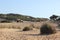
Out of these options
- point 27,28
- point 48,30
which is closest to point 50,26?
point 48,30

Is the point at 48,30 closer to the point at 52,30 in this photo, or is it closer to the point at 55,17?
the point at 52,30

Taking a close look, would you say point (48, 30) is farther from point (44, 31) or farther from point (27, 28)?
point (27, 28)

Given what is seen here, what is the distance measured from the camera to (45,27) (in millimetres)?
23906

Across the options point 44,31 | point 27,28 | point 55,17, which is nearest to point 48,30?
point 44,31

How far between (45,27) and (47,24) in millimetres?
539

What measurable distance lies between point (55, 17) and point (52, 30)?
5141 cm

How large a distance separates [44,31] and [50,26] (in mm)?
891

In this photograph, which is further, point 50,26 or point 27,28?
point 27,28

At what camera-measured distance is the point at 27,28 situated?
32438 mm

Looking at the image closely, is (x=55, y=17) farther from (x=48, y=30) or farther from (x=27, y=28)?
(x=48, y=30)

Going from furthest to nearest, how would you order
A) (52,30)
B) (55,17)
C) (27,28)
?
(55,17)
(27,28)
(52,30)

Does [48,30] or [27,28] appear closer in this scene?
[48,30]

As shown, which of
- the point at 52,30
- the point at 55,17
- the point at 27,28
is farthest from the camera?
the point at 55,17

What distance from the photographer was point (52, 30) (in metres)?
23.5
